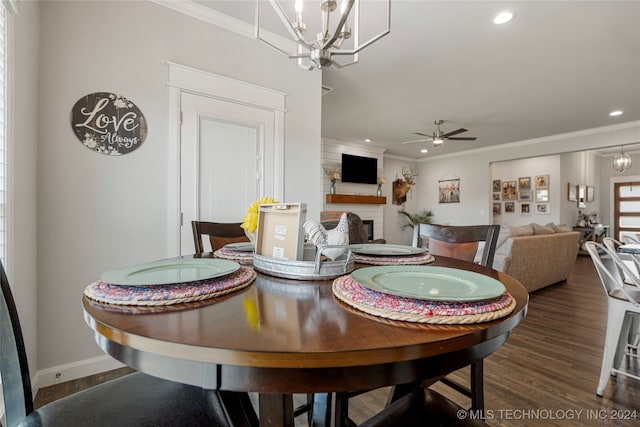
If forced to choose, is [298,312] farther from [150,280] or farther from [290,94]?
[290,94]

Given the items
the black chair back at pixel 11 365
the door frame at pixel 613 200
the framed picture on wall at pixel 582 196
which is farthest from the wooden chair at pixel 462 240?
the door frame at pixel 613 200

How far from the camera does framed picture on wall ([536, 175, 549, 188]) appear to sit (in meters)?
7.54

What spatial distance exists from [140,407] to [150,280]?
34 centimetres

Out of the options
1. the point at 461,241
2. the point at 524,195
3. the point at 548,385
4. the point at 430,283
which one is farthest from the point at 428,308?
the point at 524,195

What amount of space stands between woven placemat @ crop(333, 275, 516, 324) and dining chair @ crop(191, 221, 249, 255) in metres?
1.20

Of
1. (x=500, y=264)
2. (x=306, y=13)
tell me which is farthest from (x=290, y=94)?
(x=500, y=264)

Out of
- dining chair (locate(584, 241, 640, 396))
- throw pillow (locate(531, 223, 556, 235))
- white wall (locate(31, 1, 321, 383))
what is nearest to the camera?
dining chair (locate(584, 241, 640, 396))

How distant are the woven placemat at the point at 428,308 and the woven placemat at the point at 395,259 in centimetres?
46

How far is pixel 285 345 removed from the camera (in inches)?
18.4

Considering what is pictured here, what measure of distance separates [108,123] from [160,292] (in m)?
1.80

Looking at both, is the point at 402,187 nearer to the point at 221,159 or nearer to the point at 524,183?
the point at 524,183

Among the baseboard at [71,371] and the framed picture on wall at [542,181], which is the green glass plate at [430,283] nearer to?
the baseboard at [71,371]

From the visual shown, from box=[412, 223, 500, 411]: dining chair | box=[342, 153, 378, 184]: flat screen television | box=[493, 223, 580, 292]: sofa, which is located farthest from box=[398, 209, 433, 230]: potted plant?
box=[412, 223, 500, 411]: dining chair

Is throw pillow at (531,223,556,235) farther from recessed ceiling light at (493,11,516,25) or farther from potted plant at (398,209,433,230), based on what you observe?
potted plant at (398,209,433,230)
